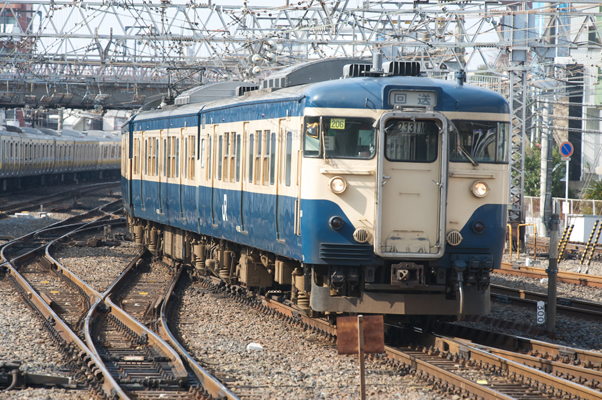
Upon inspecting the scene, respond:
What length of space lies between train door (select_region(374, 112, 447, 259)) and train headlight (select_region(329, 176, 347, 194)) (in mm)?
422

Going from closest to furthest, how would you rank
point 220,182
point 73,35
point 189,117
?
point 220,182 < point 189,117 < point 73,35

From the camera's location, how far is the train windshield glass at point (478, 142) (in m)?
9.09

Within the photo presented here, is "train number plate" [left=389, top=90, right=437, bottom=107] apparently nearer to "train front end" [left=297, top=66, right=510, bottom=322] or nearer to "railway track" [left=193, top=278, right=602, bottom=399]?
"train front end" [left=297, top=66, right=510, bottom=322]

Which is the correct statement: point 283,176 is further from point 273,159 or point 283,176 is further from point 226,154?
point 226,154

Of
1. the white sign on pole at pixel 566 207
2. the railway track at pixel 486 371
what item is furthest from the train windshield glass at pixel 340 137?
the white sign on pole at pixel 566 207

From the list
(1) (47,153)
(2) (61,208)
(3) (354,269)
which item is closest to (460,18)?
(3) (354,269)

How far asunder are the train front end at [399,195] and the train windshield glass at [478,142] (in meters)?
0.01

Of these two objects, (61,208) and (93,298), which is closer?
(93,298)

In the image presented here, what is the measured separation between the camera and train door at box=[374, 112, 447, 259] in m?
8.97

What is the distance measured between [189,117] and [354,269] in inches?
261

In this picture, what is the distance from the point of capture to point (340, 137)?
9062 millimetres

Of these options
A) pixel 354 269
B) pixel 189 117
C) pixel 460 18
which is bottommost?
pixel 354 269

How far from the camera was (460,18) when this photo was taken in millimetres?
23391

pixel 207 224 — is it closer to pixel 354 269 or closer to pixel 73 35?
pixel 354 269
